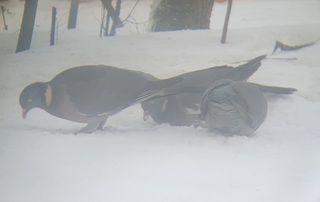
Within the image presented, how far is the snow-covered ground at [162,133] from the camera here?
1.27 meters

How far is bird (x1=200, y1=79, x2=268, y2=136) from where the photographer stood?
144 centimetres

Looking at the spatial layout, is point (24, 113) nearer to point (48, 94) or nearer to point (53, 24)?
point (48, 94)

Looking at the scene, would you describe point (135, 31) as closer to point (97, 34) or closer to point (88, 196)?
point (97, 34)

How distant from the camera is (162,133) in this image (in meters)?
1.45

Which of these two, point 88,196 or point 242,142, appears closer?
point 88,196

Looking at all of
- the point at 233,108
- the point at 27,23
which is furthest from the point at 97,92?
the point at 233,108

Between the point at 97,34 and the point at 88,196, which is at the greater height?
the point at 97,34

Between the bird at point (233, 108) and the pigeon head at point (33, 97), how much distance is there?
1.42 feet

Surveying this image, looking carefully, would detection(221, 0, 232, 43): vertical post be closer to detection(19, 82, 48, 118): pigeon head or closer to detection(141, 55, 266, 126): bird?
detection(141, 55, 266, 126): bird

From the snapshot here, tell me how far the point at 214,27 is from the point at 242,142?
35cm

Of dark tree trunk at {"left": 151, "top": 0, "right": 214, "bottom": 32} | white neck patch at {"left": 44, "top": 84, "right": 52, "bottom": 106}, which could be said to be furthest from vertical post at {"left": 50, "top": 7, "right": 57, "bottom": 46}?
dark tree trunk at {"left": 151, "top": 0, "right": 214, "bottom": 32}

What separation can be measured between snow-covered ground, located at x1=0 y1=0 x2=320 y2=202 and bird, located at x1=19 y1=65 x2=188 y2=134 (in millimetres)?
27

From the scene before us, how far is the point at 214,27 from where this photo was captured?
1.52 metres

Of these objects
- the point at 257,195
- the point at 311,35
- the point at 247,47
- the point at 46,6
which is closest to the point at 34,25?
the point at 46,6
